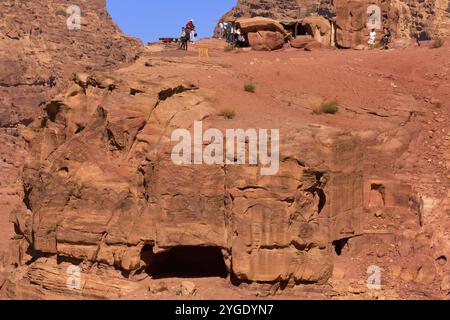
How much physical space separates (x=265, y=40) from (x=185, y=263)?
11.8 m

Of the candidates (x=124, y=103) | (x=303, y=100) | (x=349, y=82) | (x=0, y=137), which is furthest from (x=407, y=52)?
(x=0, y=137)

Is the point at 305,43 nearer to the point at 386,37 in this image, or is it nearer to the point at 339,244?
the point at 386,37

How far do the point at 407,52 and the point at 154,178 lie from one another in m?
13.3

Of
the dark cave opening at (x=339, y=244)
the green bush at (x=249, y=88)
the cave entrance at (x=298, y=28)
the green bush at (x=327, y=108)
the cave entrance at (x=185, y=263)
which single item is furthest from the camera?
the cave entrance at (x=298, y=28)

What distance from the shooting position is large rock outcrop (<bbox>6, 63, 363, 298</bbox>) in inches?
1030

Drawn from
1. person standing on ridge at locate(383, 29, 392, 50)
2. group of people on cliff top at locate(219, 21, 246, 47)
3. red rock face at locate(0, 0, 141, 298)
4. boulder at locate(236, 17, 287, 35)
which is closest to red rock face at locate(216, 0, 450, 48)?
red rock face at locate(0, 0, 141, 298)

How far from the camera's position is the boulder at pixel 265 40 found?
38.7 meters

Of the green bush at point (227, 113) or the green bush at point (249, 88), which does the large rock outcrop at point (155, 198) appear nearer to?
the green bush at point (227, 113)

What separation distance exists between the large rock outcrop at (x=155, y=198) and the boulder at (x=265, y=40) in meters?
9.57

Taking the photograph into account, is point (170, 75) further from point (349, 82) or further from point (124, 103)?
point (349, 82)

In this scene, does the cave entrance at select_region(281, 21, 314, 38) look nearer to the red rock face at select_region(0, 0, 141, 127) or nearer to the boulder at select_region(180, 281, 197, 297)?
the boulder at select_region(180, 281, 197, 297)

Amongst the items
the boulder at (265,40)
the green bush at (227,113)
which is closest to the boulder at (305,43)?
the boulder at (265,40)

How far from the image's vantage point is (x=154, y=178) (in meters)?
26.9

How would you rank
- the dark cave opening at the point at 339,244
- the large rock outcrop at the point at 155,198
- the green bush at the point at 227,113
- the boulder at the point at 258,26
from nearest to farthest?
the large rock outcrop at the point at 155,198
the dark cave opening at the point at 339,244
the green bush at the point at 227,113
the boulder at the point at 258,26
